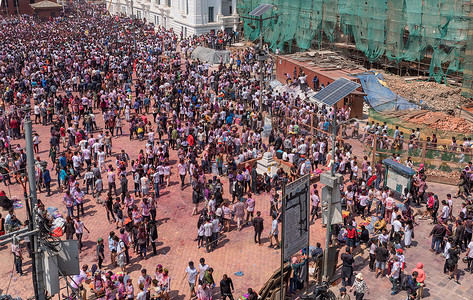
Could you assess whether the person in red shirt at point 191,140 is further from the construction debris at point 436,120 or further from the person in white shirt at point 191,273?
the construction debris at point 436,120

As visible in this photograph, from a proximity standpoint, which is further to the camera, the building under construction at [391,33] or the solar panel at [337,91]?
the building under construction at [391,33]

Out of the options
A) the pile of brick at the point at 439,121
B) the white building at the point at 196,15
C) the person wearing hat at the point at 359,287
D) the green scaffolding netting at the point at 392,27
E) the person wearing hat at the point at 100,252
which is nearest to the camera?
the person wearing hat at the point at 359,287

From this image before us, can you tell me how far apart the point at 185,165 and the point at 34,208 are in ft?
42.6

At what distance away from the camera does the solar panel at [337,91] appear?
14.0 meters

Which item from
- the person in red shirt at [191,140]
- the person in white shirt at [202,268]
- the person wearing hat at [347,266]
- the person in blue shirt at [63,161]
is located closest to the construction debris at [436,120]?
the person in red shirt at [191,140]

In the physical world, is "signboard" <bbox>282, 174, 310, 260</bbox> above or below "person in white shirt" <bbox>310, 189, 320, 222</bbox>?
above

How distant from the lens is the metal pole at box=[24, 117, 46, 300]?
10078 millimetres

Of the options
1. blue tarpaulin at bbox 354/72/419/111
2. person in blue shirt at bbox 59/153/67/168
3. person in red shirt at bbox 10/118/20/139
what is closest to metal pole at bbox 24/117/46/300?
person in blue shirt at bbox 59/153/67/168

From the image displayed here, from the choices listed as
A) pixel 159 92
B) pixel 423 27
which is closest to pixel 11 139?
pixel 159 92

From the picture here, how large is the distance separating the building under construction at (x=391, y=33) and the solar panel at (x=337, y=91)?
2012 centimetres

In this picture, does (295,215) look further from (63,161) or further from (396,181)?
(63,161)

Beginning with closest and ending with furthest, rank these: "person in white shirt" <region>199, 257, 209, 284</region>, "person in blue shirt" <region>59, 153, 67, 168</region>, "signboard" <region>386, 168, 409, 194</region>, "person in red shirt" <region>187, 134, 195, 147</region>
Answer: "person in white shirt" <region>199, 257, 209, 284</region> < "signboard" <region>386, 168, 409, 194</region> < "person in blue shirt" <region>59, 153, 67, 168</region> < "person in red shirt" <region>187, 134, 195, 147</region>

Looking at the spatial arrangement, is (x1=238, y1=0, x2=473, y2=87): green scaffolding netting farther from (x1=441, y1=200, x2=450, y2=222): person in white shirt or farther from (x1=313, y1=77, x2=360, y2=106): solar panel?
(x1=313, y1=77, x2=360, y2=106): solar panel

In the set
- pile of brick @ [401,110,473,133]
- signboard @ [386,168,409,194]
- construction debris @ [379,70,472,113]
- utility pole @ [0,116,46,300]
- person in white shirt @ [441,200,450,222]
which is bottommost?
person in white shirt @ [441,200,450,222]
